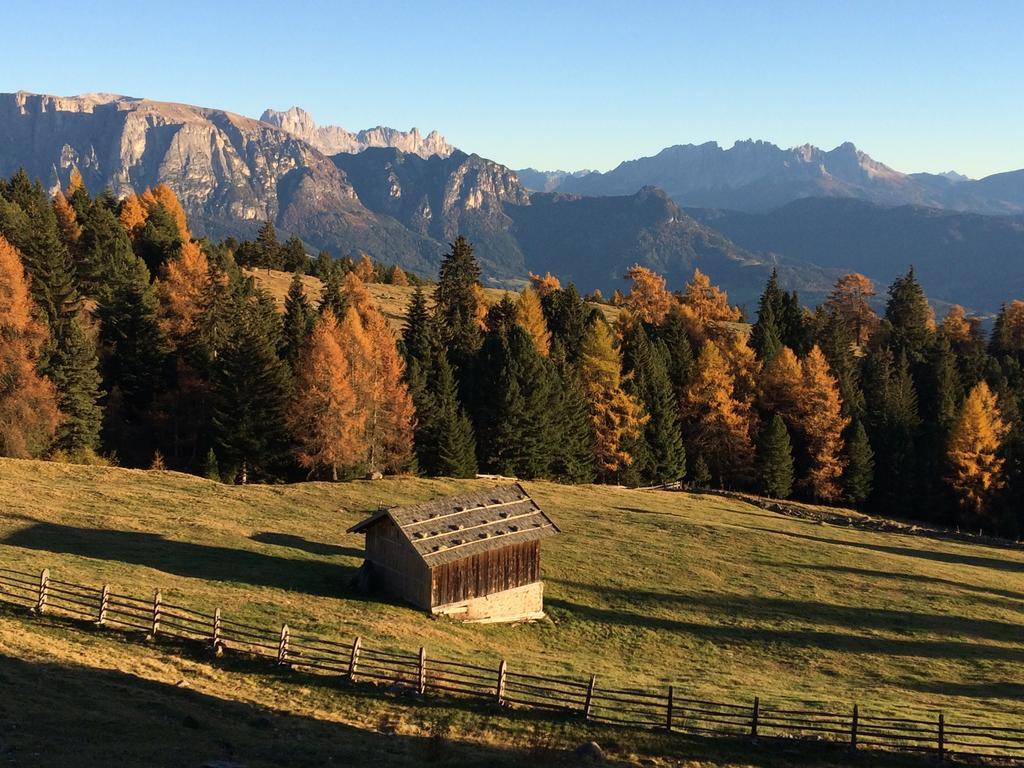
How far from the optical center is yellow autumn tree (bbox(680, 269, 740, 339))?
12319cm

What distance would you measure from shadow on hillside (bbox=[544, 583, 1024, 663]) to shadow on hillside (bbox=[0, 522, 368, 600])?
443 inches

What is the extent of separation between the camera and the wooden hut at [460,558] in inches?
1483

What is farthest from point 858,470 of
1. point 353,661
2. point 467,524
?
point 353,661

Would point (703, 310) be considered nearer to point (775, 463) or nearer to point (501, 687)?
point (775, 463)

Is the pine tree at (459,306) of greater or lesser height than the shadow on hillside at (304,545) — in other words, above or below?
above

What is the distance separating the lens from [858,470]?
89562 millimetres

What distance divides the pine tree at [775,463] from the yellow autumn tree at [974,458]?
59.4 ft

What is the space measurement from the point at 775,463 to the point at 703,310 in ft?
179

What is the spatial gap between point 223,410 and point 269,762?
50335 mm

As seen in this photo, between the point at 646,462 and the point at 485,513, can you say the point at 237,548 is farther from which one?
the point at 646,462

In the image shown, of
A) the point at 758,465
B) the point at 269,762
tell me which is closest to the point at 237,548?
the point at 269,762

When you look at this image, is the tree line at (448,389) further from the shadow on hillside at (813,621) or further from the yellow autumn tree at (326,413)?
the shadow on hillside at (813,621)

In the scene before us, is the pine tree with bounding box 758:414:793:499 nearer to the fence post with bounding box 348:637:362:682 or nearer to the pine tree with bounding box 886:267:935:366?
the pine tree with bounding box 886:267:935:366

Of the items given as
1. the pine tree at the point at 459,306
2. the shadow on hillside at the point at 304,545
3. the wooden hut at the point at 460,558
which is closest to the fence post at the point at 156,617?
the wooden hut at the point at 460,558
